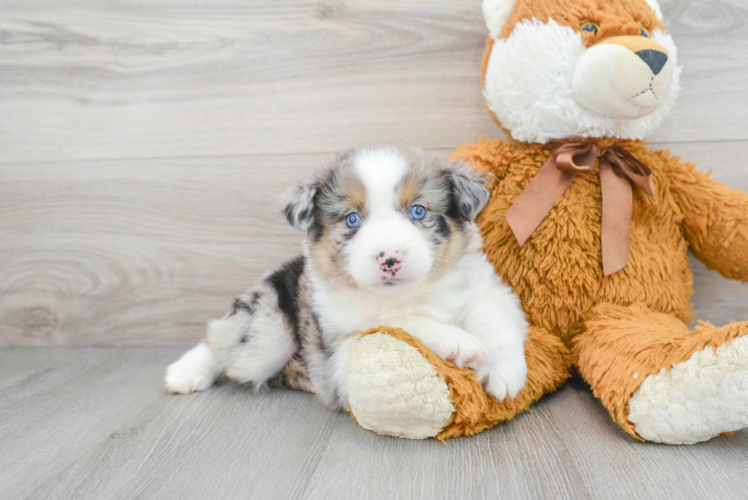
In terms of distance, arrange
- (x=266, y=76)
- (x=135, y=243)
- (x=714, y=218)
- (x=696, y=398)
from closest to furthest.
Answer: (x=696, y=398), (x=714, y=218), (x=266, y=76), (x=135, y=243)

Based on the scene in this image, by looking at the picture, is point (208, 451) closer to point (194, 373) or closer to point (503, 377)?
point (194, 373)

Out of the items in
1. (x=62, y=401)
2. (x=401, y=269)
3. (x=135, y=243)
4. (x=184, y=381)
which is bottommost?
(x=62, y=401)

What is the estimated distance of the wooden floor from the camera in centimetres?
173

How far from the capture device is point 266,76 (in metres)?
2.18

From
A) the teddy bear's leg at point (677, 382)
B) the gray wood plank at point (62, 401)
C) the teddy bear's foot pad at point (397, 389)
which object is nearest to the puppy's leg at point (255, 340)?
the gray wood plank at point (62, 401)

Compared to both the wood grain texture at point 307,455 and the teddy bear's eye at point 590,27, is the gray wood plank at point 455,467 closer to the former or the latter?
the wood grain texture at point 307,455

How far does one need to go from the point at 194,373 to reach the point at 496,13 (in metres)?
1.61

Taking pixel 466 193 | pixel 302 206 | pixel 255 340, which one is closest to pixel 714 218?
pixel 466 193

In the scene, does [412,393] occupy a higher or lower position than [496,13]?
lower

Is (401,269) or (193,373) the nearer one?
(401,269)

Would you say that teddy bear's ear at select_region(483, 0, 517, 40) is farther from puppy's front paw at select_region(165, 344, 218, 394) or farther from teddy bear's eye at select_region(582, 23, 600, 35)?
puppy's front paw at select_region(165, 344, 218, 394)

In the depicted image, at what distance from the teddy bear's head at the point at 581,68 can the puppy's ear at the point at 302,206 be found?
0.70 metres

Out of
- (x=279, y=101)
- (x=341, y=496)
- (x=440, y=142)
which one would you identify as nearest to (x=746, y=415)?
(x=341, y=496)

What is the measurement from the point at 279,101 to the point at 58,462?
4.85 ft
